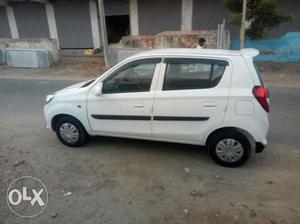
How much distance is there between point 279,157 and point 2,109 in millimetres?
6611

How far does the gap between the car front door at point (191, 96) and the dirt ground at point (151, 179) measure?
25.2 inches

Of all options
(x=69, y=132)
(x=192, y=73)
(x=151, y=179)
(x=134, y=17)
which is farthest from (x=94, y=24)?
(x=151, y=179)

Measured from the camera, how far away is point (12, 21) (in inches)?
750

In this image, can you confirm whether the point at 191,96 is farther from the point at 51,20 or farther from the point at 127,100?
the point at 51,20

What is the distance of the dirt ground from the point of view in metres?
3.31

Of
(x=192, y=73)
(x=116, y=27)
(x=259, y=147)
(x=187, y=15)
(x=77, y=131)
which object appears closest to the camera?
(x=192, y=73)

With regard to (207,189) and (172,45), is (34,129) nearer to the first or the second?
(207,189)

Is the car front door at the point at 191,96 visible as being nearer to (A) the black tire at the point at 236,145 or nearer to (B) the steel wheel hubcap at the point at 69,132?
Result: (A) the black tire at the point at 236,145

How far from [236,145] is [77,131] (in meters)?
2.62

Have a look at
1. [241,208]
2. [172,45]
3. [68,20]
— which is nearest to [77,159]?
[241,208]

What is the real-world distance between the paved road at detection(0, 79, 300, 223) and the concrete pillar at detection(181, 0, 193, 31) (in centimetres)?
1182

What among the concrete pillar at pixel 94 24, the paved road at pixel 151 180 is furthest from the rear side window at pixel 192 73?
the concrete pillar at pixel 94 24

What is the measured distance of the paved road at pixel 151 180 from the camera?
10.9 ft

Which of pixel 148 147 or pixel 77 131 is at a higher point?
pixel 77 131
